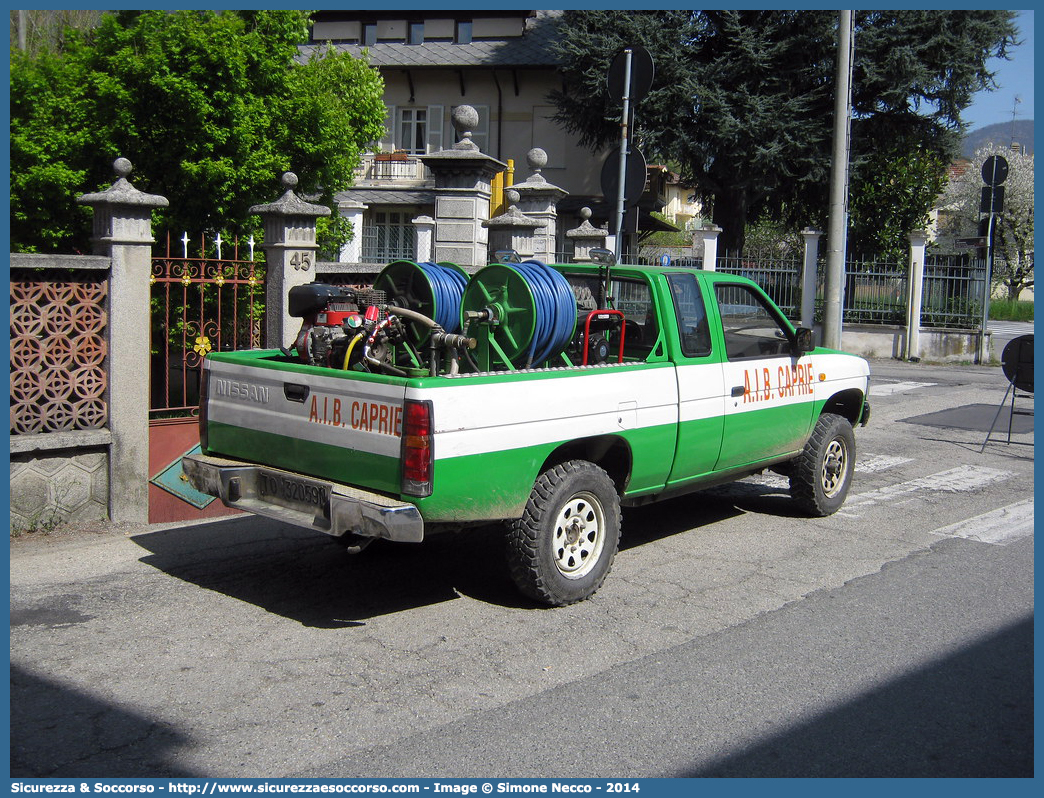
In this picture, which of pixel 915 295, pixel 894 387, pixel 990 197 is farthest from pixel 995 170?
pixel 894 387

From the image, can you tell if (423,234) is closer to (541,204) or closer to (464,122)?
(541,204)

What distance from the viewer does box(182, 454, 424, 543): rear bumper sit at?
4840mm

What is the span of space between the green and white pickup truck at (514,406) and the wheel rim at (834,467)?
0.53 m

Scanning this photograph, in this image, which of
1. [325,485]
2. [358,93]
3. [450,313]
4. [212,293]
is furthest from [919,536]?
[358,93]

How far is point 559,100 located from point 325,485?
30.2 m

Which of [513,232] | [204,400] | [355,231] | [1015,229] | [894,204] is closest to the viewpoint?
[204,400]

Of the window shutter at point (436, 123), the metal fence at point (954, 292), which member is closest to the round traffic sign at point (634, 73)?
the metal fence at point (954, 292)

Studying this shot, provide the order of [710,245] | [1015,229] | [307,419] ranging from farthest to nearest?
[1015,229], [710,245], [307,419]

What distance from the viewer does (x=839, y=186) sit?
12867 mm

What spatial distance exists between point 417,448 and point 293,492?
3.18ft

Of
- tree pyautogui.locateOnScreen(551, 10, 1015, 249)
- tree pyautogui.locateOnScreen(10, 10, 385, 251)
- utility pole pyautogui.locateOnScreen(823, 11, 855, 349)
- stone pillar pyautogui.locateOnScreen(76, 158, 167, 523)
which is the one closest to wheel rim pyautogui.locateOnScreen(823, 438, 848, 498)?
utility pole pyautogui.locateOnScreen(823, 11, 855, 349)

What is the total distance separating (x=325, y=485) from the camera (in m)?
5.19

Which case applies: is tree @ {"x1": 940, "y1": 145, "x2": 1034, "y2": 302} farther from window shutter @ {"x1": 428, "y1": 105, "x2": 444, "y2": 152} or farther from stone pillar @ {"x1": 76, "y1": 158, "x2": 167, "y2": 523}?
stone pillar @ {"x1": 76, "y1": 158, "x2": 167, "y2": 523}
